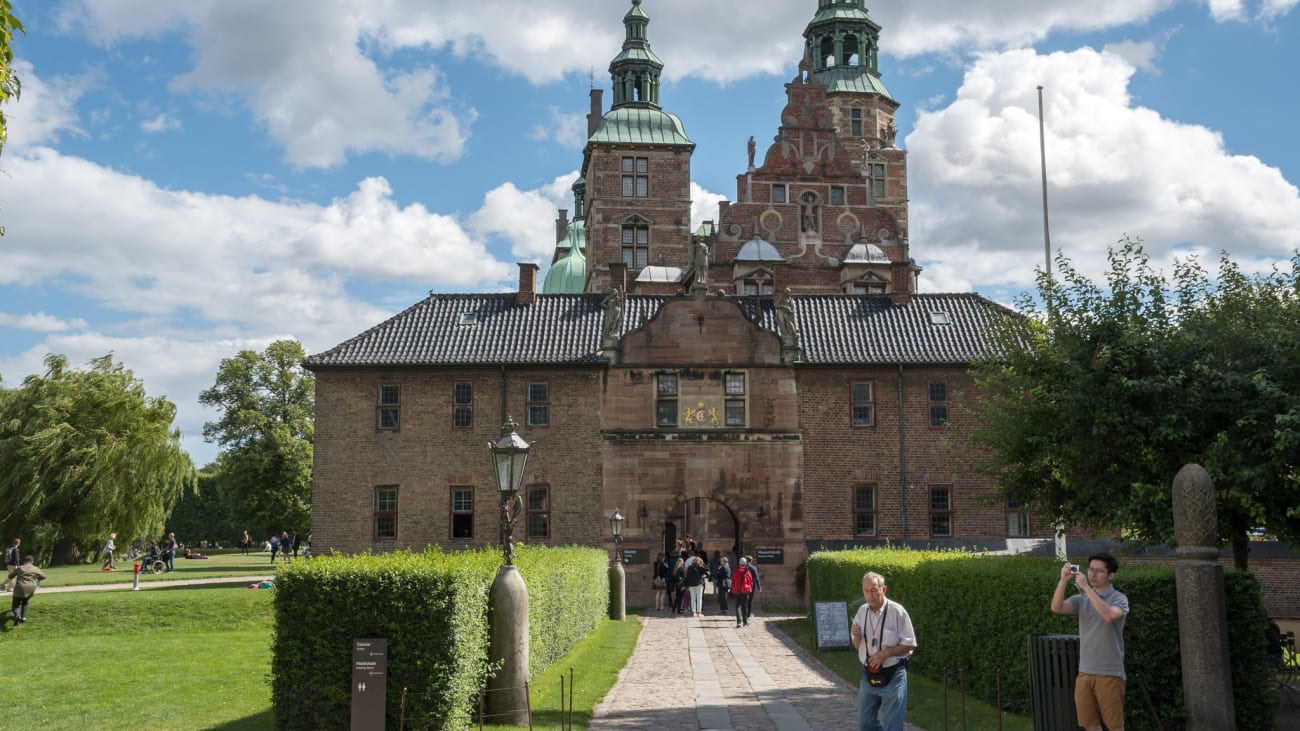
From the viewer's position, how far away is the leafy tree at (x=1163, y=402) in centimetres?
1549

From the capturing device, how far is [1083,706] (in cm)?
1003

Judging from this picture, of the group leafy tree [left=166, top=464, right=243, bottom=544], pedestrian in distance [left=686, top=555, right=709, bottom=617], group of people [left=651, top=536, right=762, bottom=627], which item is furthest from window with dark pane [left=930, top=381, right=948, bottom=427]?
leafy tree [left=166, top=464, right=243, bottom=544]

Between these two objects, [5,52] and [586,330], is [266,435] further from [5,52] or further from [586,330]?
[5,52]

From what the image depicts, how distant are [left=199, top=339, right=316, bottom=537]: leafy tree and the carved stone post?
52.8 metres

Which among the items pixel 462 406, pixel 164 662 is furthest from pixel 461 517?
pixel 164 662

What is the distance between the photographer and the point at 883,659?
10023 millimetres

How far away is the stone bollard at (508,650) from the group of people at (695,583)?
13859mm

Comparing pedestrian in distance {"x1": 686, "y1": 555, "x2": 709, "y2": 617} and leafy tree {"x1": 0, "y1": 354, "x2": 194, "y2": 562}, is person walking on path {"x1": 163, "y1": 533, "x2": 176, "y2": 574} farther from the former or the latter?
pedestrian in distance {"x1": 686, "y1": 555, "x2": 709, "y2": 617}

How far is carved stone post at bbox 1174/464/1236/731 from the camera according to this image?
1100cm

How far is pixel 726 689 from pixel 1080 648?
7.65 m

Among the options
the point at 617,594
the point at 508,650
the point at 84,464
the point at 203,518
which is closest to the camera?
the point at 508,650

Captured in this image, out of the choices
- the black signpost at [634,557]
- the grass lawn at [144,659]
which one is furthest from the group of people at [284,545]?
the grass lawn at [144,659]

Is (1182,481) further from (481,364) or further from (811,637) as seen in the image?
(481,364)

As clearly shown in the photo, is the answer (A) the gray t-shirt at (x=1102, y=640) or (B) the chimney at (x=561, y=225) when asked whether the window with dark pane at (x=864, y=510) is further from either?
(B) the chimney at (x=561, y=225)
